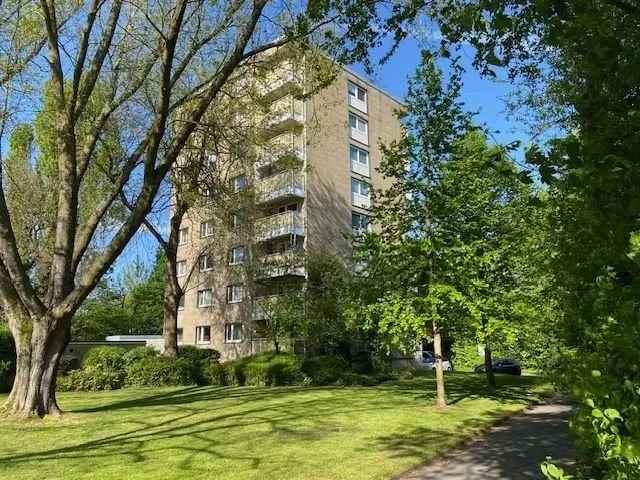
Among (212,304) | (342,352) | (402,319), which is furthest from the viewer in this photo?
(212,304)

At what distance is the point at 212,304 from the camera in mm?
40969

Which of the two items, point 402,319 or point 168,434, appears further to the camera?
point 402,319

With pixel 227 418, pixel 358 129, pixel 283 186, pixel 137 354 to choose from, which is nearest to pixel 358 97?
pixel 358 129

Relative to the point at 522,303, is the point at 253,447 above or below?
below

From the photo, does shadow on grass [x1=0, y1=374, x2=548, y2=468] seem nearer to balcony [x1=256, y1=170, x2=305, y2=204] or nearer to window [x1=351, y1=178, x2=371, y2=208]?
balcony [x1=256, y1=170, x2=305, y2=204]

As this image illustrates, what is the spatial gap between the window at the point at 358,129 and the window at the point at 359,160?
31.6 inches

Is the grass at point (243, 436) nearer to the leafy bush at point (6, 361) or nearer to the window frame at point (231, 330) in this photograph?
the leafy bush at point (6, 361)

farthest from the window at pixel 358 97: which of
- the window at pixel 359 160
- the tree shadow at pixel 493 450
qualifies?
the tree shadow at pixel 493 450

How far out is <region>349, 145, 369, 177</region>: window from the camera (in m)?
41.2

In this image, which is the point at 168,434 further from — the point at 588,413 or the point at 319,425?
the point at 588,413

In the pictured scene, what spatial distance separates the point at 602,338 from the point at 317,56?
1313 cm

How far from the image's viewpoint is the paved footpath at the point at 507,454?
744 centimetres

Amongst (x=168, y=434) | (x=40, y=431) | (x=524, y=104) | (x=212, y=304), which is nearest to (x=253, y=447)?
(x=168, y=434)

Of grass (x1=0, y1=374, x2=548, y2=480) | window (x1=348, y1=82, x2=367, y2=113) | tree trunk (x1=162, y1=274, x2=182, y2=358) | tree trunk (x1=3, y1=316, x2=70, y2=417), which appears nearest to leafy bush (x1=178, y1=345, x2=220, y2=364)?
tree trunk (x1=162, y1=274, x2=182, y2=358)
